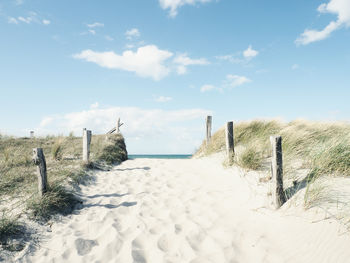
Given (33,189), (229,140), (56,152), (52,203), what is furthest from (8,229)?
(229,140)

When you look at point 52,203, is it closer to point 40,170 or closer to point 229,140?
point 40,170

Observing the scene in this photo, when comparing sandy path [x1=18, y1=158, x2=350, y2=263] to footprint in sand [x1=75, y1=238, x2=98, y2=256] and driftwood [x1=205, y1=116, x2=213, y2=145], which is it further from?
driftwood [x1=205, y1=116, x2=213, y2=145]

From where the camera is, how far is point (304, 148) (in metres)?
6.23

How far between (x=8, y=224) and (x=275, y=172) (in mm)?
4479

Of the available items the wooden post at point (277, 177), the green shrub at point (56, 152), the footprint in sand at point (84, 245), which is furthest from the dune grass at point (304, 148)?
the green shrub at point (56, 152)

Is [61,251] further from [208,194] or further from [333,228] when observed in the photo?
[333,228]

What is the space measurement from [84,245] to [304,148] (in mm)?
5845

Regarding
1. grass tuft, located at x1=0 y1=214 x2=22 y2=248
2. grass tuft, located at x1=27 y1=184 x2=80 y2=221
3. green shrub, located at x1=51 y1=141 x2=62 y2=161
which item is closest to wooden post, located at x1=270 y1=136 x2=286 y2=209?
grass tuft, located at x1=27 y1=184 x2=80 y2=221

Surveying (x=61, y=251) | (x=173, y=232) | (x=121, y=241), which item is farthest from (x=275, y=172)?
(x=61, y=251)

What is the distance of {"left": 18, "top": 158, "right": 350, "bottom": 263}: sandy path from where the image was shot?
306 cm

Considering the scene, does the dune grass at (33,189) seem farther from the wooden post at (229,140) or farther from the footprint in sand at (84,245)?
the wooden post at (229,140)

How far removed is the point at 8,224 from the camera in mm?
3408

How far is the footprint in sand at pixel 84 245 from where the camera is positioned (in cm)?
→ 324

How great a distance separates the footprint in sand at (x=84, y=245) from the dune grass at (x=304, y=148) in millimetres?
3484
